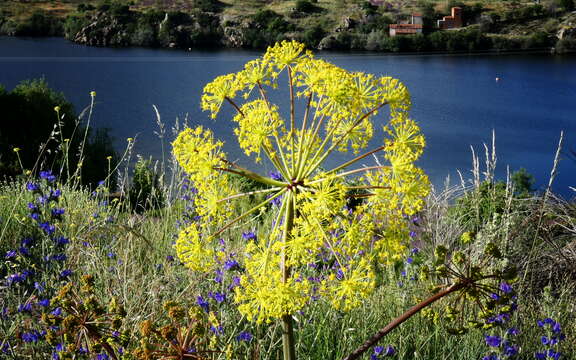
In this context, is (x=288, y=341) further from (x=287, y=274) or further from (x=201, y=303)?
(x=201, y=303)

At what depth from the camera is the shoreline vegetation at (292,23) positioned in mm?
33062

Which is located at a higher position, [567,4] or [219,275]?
[567,4]

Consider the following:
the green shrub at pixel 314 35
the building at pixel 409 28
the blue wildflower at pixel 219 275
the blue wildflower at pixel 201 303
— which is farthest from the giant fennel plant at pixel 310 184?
the building at pixel 409 28

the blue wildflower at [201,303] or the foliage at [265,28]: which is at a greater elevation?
the foliage at [265,28]

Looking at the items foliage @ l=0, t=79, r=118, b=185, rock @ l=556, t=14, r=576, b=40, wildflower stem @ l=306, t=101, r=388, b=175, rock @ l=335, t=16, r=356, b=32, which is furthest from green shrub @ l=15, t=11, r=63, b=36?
wildflower stem @ l=306, t=101, r=388, b=175

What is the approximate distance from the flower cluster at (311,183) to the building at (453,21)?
114ft

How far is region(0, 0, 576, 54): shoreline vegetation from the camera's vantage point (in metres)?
33.1

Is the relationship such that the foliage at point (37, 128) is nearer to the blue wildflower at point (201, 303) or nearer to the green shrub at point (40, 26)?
the blue wildflower at point (201, 303)

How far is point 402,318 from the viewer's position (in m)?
1.88

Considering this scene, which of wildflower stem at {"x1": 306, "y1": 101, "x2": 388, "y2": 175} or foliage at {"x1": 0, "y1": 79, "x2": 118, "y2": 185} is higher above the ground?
wildflower stem at {"x1": 306, "y1": 101, "x2": 388, "y2": 175}

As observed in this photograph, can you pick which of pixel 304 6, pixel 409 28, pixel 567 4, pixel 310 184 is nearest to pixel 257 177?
pixel 310 184

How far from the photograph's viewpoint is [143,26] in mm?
33969

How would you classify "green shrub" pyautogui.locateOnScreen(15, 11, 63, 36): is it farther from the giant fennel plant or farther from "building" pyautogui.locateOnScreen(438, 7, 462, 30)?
the giant fennel plant

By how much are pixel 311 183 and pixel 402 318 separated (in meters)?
0.53
